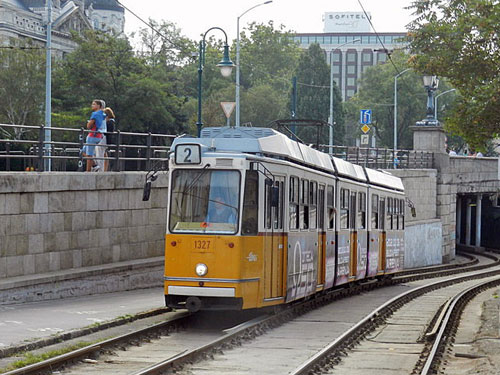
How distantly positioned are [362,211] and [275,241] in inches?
323

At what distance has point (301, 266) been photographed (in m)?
17.2

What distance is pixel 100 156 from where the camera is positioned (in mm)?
21078

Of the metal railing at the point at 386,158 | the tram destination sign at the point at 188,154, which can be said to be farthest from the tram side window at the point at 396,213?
the tram destination sign at the point at 188,154

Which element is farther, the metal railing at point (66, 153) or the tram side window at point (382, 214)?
the tram side window at point (382, 214)

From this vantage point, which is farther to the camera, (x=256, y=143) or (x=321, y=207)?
(x=321, y=207)

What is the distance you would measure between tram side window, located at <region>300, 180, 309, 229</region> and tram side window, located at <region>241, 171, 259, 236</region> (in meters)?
2.24

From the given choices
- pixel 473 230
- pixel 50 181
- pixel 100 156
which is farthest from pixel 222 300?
pixel 473 230

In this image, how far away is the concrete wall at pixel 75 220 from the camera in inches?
685

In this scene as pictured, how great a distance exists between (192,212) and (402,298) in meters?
10.4

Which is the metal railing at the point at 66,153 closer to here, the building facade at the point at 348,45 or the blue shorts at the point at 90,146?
the blue shorts at the point at 90,146

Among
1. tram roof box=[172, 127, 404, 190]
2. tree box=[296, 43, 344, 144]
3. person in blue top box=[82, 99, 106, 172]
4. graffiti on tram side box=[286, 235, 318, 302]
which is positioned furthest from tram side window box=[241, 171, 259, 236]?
tree box=[296, 43, 344, 144]

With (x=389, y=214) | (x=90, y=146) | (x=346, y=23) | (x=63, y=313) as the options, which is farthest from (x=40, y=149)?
(x=346, y=23)

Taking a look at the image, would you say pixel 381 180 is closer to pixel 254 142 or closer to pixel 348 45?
→ pixel 254 142

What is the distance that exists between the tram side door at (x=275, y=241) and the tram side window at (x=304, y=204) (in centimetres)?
116
